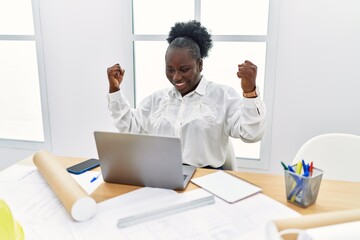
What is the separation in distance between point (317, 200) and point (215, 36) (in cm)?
145

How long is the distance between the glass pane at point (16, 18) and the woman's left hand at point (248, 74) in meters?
1.96

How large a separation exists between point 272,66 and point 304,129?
0.47 meters

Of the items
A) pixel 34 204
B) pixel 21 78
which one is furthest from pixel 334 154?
pixel 21 78

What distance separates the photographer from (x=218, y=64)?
2.26 metres

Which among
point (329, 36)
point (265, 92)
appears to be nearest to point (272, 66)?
point (265, 92)

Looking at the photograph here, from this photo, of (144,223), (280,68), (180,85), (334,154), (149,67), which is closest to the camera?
(144,223)

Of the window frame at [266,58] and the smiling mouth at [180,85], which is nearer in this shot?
the smiling mouth at [180,85]

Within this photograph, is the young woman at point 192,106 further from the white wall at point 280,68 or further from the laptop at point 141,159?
the white wall at point 280,68

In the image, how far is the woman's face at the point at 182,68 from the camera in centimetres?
152

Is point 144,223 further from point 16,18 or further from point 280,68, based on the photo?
point 16,18

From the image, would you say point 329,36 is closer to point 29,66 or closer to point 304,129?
point 304,129

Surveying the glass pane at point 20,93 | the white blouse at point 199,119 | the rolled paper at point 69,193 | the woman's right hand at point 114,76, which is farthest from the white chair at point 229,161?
the glass pane at point 20,93

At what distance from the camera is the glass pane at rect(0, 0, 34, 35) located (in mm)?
2498

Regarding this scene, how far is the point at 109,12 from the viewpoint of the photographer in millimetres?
2260
